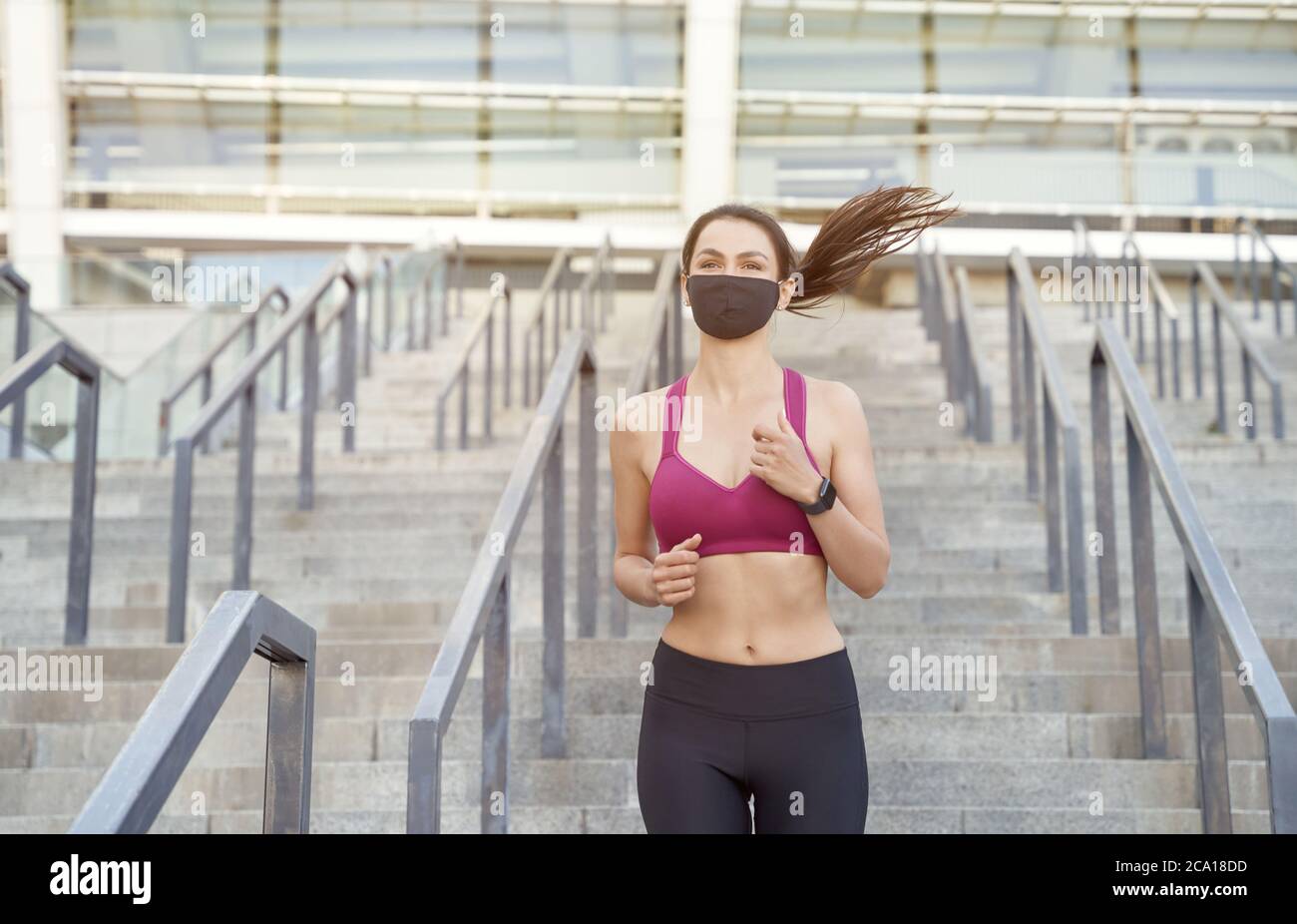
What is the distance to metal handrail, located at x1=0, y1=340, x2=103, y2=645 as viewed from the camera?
16.8 feet

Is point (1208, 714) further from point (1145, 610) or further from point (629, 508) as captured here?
point (629, 508)

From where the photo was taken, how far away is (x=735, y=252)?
2.55 m

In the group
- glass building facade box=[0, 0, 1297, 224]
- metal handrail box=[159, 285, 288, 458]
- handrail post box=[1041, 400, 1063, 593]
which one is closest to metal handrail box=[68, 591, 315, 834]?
handrail post box=[1041, 400, 1063, 593]

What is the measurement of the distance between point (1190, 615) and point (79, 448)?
377cm

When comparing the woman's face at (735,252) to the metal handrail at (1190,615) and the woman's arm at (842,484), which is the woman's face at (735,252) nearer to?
the woman's arm at (842,484)

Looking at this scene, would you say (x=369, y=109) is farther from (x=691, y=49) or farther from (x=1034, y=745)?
(x=1034, y=745)

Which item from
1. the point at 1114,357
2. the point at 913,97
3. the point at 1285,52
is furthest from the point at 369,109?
the point at 1114,357

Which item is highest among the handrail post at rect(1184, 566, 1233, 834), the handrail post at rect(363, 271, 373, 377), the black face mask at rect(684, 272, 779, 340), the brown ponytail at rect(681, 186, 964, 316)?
the handrail post at rect(363, 271, 373, 377)

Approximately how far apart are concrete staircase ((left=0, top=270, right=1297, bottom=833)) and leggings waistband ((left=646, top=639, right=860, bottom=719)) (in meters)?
1.51

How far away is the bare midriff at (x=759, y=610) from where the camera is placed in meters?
2.45

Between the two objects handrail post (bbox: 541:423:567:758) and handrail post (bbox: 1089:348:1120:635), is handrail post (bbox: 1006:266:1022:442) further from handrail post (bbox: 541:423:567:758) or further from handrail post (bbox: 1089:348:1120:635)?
handrail post (bbox: 541:423:567:758)

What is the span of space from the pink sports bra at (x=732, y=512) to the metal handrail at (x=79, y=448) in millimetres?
3257

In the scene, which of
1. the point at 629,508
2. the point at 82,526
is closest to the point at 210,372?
the point at 82,526
